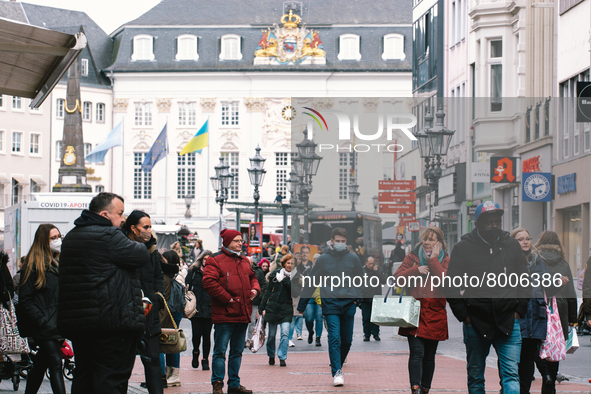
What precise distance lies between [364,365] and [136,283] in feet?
22.5

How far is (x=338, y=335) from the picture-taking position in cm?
1059

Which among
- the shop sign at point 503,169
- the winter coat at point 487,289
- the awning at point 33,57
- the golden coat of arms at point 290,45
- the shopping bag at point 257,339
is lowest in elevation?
the shopping bag at point 257,339

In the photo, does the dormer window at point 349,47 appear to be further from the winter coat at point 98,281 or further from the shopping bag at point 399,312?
the winter coat at point 98,281

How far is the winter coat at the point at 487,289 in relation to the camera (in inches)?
297

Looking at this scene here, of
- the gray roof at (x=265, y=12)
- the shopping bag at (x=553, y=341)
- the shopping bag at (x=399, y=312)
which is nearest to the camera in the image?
the shopping bag at (x=399, y=312)

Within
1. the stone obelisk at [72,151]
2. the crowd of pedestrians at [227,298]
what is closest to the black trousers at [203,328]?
the crowd of pedestrians at [227,298]

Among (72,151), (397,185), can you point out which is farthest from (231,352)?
(72,151)

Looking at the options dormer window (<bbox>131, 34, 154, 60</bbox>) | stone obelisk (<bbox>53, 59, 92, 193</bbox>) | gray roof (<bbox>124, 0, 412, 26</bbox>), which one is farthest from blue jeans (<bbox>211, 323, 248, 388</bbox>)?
dormer window (<bbox>131, 34, 154, 60</bbox>)

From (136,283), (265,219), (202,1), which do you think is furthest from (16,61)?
(202,1)

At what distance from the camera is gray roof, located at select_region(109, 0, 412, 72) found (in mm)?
72438

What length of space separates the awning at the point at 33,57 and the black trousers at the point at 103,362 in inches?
77.6

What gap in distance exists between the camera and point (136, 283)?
6453mm

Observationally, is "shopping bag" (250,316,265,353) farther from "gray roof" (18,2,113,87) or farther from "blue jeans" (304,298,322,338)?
"gray roof" (18,2,113,87)

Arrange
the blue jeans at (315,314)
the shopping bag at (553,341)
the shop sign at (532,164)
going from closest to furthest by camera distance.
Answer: the shopping bag at (553,341) → the shop sign at (532,164) → the blue jeans at (315,314)
